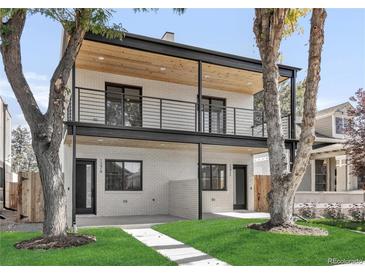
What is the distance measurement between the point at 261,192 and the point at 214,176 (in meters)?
2.25

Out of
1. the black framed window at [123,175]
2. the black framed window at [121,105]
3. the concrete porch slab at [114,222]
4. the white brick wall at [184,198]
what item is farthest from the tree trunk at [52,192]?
the black framed window at [123,175]

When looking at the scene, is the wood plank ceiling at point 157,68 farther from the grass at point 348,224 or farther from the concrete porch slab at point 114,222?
the grass at point 348,224

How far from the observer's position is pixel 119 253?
277 inches

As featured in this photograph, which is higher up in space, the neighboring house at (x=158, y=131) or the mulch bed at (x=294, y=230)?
the neighboring house at (x=158, y=131)

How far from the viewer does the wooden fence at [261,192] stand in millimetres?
16391

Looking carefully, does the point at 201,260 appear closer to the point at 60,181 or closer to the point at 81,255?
the point at 81,255

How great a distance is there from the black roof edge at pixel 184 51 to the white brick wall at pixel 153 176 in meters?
3.91

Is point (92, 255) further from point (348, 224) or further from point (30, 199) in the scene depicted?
point (348, 224)

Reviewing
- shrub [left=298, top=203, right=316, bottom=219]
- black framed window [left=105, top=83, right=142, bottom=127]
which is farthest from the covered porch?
shrub [left=298, top=203, right=316, bottom=219]

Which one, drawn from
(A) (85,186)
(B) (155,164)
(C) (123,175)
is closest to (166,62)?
(B) (155,164)

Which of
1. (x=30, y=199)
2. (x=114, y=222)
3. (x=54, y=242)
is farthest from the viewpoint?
(x=30, y=199)

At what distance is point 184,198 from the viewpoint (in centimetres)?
1430

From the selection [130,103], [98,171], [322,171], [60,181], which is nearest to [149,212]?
[98,171]

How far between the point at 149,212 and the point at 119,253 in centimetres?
833
